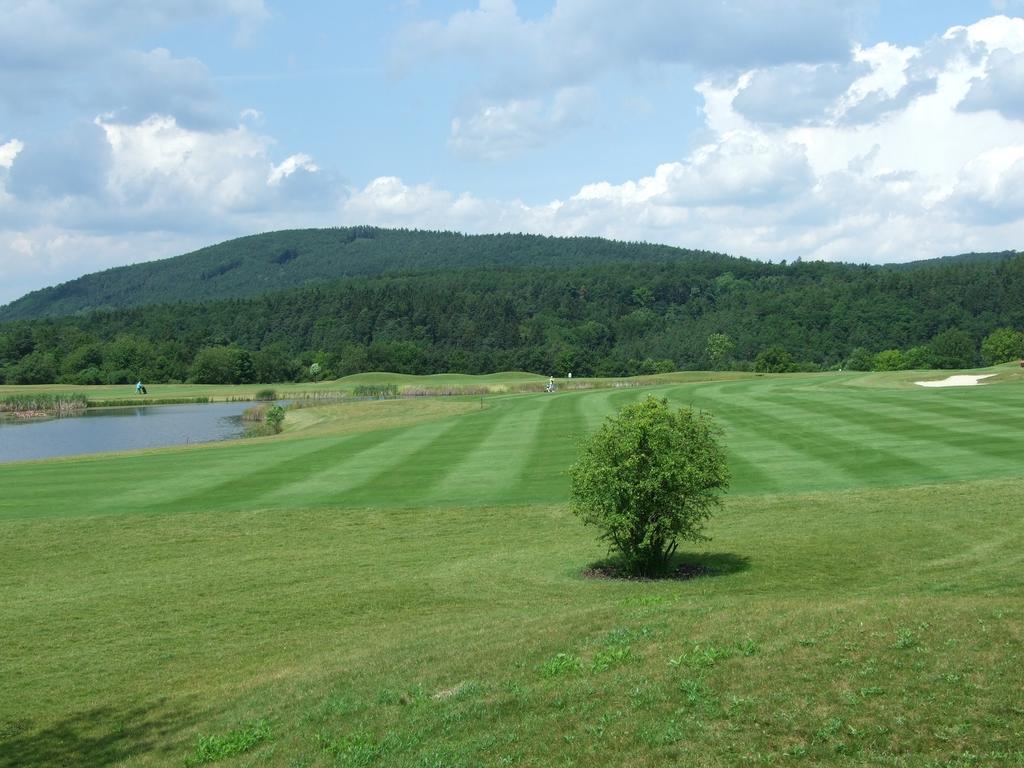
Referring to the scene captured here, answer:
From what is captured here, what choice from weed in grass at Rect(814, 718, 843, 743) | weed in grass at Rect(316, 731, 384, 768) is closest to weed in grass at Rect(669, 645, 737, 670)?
weed in grass at Rect(814, 718, 843, 743)

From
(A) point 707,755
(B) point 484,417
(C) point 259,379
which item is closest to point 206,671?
(A) point 707,755

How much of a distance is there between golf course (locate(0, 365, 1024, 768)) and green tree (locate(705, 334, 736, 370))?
137355mm

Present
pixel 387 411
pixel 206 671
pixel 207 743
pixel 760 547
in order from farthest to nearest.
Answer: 1. pixel 387 411
2. pixel 760 547
3. pixel 206 671
4. pixel 207 743

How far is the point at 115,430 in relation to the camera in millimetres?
78250

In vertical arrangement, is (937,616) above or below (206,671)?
above

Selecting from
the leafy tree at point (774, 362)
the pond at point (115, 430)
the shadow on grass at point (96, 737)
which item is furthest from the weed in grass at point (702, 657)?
the leafy tree at point (774, 362)

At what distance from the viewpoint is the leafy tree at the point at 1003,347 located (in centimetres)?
14050

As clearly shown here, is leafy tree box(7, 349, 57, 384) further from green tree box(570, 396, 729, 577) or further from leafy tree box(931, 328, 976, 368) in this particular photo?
green tree box(570, 396, 729, 577)

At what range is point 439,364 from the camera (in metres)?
186

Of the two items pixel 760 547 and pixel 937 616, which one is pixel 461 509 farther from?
pixel 937 616

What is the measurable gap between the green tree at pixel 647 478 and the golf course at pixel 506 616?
1070 millimetres

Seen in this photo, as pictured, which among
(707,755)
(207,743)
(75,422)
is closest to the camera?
(707,755)

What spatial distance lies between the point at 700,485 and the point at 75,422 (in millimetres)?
82438

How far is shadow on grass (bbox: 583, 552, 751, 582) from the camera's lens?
19.9 m
